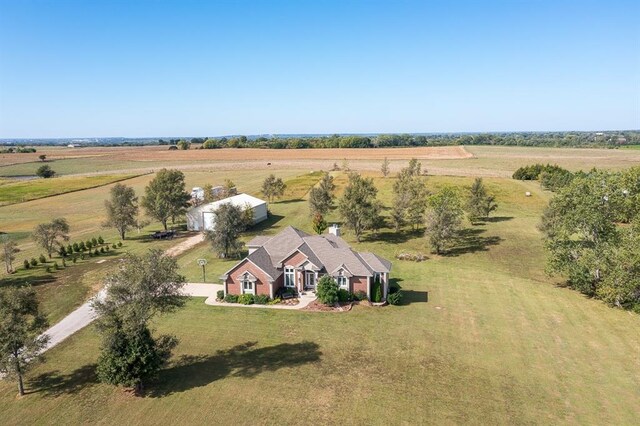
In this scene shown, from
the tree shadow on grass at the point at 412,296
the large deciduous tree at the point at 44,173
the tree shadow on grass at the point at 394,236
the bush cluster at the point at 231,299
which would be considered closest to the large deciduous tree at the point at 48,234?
the bush cluster at the point at 231,299

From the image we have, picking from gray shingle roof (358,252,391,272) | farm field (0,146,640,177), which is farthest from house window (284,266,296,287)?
farm field (0,146,640,177)

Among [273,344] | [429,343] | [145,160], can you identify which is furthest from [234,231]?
[145,160]

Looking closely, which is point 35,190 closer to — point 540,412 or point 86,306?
point 86,306

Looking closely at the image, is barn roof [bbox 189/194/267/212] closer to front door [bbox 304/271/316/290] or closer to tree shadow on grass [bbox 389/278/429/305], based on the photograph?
front door [bbox 304/271/316/290]

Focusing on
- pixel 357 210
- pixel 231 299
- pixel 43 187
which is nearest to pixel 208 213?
pixel 357 210

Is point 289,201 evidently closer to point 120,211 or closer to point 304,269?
point 120,211

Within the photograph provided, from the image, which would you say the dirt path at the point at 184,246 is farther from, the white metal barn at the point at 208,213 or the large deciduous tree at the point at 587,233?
the large deciduous tree at the point at 587,233
